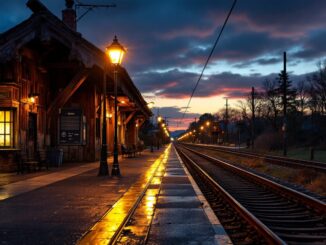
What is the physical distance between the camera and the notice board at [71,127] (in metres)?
27.1

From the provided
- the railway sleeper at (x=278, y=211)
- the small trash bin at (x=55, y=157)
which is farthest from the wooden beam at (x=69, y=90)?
the railway sleeper at (x=278, y=211)

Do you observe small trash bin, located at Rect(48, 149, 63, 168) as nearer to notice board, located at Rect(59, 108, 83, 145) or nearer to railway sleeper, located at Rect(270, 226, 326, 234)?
notice board, located at Rect(59, 108, 83, 145)

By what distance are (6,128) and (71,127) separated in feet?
22.9

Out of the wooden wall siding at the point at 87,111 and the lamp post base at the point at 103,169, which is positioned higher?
the wooden wall siding at the point at 87,111

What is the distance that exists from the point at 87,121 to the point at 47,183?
12.4m

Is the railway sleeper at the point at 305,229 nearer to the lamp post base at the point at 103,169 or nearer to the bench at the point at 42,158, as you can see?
the lamp post base at the point at 103,169

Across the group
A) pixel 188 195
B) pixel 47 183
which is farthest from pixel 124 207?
pixel 47 183

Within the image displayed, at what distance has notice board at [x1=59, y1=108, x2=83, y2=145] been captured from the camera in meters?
27.1

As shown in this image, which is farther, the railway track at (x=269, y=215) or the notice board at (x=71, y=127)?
the notice board at (x=71, y=127)

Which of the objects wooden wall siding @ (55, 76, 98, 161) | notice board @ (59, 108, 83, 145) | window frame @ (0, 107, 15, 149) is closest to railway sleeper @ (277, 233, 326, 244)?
window frame @ (0, 107, 15, 149)

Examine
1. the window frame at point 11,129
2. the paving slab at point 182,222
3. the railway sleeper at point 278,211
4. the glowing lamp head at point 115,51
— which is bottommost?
the railway sleeper at point 278,211

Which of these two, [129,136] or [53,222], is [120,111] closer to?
[129,136]

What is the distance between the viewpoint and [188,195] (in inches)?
518

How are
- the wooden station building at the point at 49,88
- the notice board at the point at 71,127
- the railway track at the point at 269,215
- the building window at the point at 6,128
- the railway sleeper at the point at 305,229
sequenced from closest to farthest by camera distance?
the railway track at the point at 269,215 → the railway sleeper at the point at 305,229 → the wooden station building at the point at 49,88 → the building window at the point at 6,128 → the notice board at the point at 71,127
